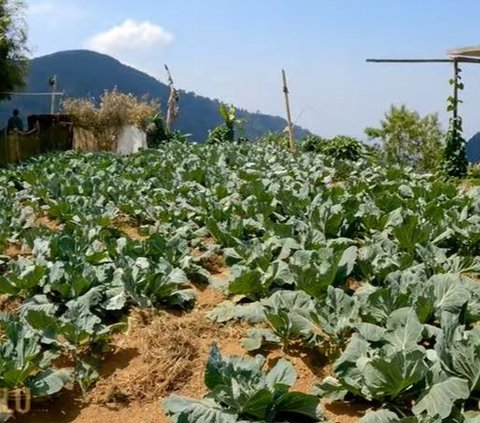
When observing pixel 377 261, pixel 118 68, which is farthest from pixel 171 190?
pixel 118 68

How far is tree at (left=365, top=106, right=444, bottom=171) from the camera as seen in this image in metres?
27.1

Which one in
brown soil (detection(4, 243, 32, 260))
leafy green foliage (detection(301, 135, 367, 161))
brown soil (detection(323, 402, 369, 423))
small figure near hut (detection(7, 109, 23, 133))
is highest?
small figure near hut (detection(7, 109, 23, 133))

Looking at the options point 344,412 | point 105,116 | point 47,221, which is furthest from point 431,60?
point 344,412

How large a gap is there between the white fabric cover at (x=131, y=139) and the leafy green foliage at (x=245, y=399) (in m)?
21.0

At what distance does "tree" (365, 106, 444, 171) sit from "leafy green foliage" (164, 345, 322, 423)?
24714 mm

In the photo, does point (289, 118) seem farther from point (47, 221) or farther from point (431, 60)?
point (47, 221)

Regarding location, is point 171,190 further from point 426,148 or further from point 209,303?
point 426,148

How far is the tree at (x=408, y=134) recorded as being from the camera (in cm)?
2709

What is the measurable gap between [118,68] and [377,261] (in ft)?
438

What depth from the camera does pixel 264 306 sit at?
376cm

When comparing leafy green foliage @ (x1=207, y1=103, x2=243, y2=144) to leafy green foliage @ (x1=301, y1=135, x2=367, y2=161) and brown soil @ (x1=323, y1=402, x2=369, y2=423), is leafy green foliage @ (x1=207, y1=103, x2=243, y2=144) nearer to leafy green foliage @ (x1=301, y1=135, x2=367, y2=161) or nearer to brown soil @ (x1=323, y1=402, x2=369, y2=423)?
leafy green foliage @ (x1=301, y1=135, x2=367, y2=161)

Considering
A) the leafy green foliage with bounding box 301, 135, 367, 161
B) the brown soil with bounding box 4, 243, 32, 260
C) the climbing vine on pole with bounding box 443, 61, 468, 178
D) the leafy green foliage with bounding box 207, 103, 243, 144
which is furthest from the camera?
the leafy green foliage with bounding box 207, 103, 243, 144

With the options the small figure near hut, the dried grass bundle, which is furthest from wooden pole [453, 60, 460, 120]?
the dried grass bundle

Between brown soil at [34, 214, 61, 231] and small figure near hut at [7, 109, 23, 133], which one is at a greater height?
small figure near hut at [7, 109, 23, 133]
